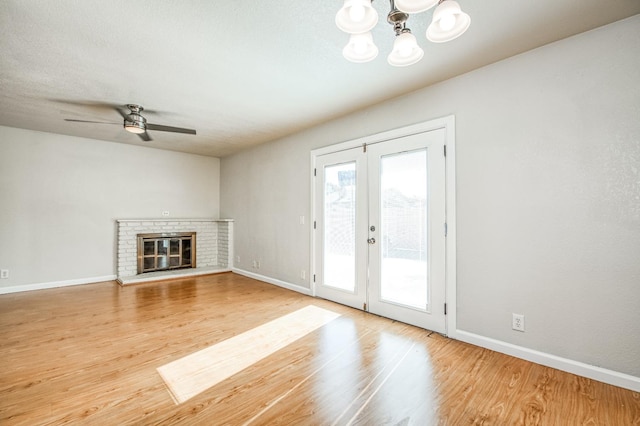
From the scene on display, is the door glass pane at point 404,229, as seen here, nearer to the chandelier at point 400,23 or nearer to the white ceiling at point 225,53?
the white ceiling at point 225,53

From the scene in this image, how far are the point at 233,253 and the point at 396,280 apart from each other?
13.5ft

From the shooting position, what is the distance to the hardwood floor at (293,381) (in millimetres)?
1701

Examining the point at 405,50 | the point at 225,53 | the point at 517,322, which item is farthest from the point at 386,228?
the point at 225,53

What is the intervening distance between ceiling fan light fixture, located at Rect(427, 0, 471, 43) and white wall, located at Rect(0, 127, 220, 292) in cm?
584

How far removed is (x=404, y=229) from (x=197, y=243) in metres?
4.85

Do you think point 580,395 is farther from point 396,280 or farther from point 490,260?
point 396,280

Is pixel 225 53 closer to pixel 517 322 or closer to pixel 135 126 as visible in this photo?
pixel 135 126

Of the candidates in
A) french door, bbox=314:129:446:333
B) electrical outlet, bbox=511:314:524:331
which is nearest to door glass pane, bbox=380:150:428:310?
french door, bbox=314:129:446:333

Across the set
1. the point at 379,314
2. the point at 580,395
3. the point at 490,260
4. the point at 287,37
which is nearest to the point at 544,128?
the point at 490,260

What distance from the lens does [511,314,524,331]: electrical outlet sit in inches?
93.7

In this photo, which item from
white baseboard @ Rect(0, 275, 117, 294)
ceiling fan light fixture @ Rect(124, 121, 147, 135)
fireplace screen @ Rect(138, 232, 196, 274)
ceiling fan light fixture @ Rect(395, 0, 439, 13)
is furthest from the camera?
fireplace screen @ Rect(138, 232, 196, 274)

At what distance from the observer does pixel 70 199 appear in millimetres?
4934

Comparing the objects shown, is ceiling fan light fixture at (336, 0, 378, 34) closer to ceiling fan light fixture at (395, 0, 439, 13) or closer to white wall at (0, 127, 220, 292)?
ceiling fan light fixture at (395, 0, 439, 13)

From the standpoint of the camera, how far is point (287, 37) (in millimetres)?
2180
